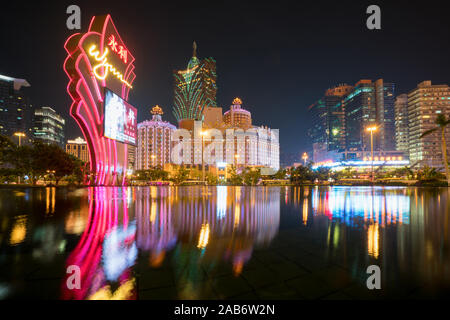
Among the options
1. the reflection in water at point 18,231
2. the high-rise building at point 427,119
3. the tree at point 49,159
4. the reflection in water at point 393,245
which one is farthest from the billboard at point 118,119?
the high-rise building at point 427,119

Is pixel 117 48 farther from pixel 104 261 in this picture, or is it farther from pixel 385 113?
pixel 385 113

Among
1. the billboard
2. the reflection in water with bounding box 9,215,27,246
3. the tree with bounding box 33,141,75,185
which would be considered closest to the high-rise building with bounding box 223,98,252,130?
the billboard

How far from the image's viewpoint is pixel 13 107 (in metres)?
134

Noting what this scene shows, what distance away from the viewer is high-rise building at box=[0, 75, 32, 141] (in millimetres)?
129875

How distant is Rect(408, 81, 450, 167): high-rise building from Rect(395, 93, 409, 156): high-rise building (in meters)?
11.6

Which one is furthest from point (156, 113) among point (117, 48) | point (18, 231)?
point (18, 231)

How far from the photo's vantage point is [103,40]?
112 feet

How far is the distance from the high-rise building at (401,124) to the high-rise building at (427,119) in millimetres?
11649

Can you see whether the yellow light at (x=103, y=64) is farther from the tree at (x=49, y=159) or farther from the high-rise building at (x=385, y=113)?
the high-rise building at (x=385, y=113)

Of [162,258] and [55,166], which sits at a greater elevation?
[55,166]

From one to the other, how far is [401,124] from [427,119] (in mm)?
21842
